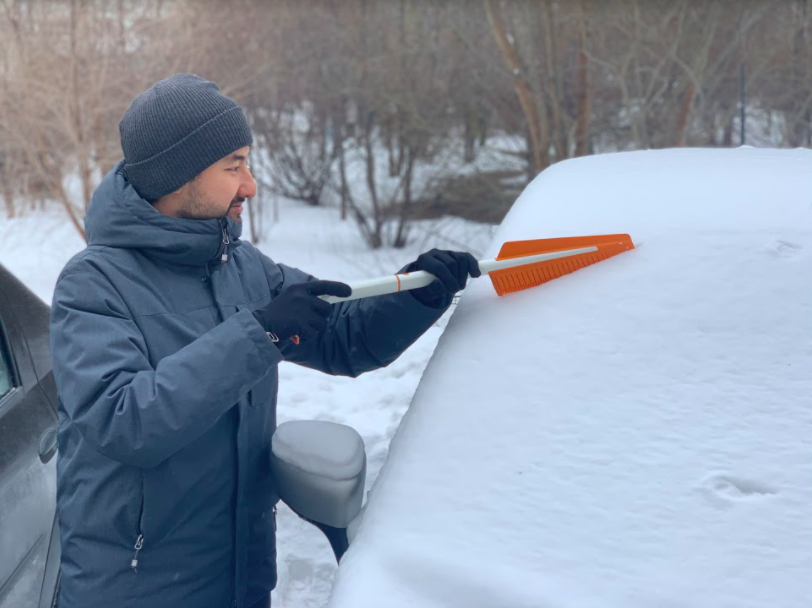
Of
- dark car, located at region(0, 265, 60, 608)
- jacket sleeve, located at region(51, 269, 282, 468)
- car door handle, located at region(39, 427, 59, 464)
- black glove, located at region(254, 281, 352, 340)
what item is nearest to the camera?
jacket sleeve, located at region(51, 269, 282, 468)

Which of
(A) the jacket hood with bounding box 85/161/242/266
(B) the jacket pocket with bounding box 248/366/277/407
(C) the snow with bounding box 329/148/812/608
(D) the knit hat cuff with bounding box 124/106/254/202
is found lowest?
(B) the jacket pocket with bounding box 248/366/277/407

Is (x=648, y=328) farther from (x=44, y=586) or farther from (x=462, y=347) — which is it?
(x=44, y=586)

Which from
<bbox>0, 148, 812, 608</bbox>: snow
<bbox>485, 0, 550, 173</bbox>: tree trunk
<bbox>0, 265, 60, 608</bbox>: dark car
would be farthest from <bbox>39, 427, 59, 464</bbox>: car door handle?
<bbox>485, 0, 550, 173</bbox>: tree trunk

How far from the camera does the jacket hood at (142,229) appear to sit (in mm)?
1502

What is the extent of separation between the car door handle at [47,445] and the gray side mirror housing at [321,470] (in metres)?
0.67

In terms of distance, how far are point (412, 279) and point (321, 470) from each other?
1.42 feet

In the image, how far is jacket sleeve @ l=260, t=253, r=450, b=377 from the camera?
1779 millimetres

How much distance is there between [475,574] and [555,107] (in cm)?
723

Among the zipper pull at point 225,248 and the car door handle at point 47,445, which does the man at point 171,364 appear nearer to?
the zipper pull at point 225,248

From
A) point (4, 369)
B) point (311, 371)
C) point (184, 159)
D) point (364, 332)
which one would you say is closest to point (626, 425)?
point (364, 332)

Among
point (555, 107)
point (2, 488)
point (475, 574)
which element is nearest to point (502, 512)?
point (475, 574)

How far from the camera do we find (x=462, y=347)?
5.03ft

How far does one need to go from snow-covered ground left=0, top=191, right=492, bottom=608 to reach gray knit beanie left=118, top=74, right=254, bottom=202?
690 mm

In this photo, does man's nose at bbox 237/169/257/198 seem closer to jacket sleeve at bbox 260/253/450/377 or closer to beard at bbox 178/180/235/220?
beard at bbox 178/180/235/220
